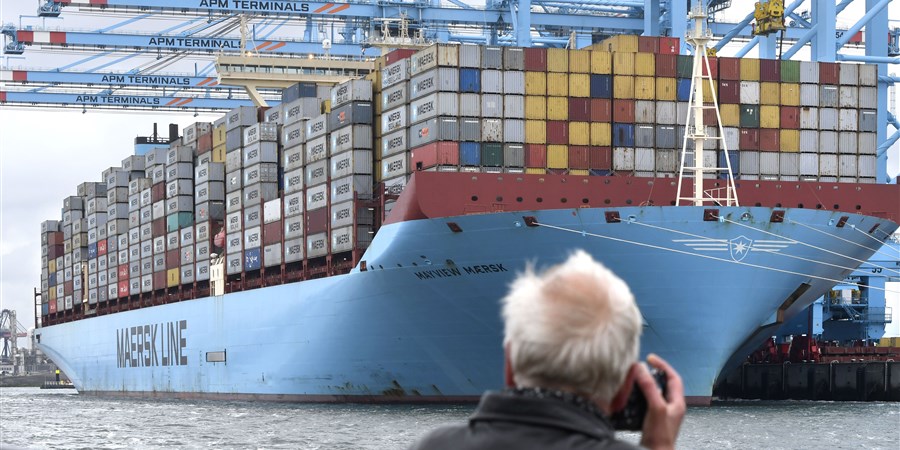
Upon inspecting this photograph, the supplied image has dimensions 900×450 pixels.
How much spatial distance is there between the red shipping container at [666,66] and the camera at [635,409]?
116 ft

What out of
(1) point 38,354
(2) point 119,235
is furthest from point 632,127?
(1) point 38,354

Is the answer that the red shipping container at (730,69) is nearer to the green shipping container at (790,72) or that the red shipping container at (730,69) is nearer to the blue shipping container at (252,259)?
the green shipping container at (790,72)

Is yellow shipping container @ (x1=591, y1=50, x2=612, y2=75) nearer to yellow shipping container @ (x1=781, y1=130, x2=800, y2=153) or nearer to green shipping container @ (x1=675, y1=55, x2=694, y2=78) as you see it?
green shipping container @ (x1=675, y1=55, x2=694, y2=78)

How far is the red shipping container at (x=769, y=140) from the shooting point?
128ft

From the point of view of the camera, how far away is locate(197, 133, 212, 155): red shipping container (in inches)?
2128

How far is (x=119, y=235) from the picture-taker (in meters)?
62.9

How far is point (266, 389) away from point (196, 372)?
757 centimetres

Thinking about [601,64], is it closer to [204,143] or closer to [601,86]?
[601,86]

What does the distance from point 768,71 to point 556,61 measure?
19.8 feet

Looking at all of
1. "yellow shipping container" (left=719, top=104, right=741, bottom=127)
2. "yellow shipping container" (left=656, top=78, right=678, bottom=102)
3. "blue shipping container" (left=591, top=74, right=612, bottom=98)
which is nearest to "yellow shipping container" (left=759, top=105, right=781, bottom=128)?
"yellow shipping container" (left=719, top=104, right=741, bottom=127)

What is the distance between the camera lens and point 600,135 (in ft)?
123

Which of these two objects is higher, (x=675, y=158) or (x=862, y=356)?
(x=675, y=158)

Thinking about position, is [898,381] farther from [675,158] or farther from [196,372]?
[196,372]

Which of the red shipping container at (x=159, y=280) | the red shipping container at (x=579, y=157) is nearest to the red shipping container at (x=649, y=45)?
the red shipping container at (x=579, y=157)
